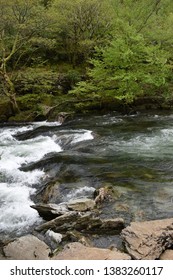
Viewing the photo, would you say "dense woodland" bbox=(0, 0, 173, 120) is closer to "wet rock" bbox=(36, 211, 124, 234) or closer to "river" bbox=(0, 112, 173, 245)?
"river" bbox=(0, 112, 173, 245)

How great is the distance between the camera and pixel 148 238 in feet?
21.8

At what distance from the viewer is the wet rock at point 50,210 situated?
8227 mm

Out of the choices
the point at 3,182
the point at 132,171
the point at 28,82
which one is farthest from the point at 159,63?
the point at 3,182

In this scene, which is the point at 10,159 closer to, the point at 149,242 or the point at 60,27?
the point at 149,242

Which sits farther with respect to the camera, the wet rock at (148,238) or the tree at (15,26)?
the tree at (15,26)

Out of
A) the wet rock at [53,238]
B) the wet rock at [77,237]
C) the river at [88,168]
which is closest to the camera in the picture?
the wet rock at [77,237]

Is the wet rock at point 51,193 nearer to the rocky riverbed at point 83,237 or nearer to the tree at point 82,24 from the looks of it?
the rocky riverbed at point 83,237

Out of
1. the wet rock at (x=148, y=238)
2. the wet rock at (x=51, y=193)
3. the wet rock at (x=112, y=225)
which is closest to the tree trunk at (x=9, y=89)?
the wet rock at (x=51, y=193)

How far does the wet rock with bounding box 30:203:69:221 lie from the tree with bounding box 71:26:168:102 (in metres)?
12.5

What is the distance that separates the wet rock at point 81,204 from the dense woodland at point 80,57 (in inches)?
466

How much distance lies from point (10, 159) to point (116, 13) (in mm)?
17546

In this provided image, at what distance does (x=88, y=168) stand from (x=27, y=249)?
16.6 feet

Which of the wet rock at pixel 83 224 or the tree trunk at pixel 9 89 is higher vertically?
the tree trunk at pixel 9 89

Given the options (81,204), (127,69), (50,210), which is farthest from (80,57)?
(50,210)
